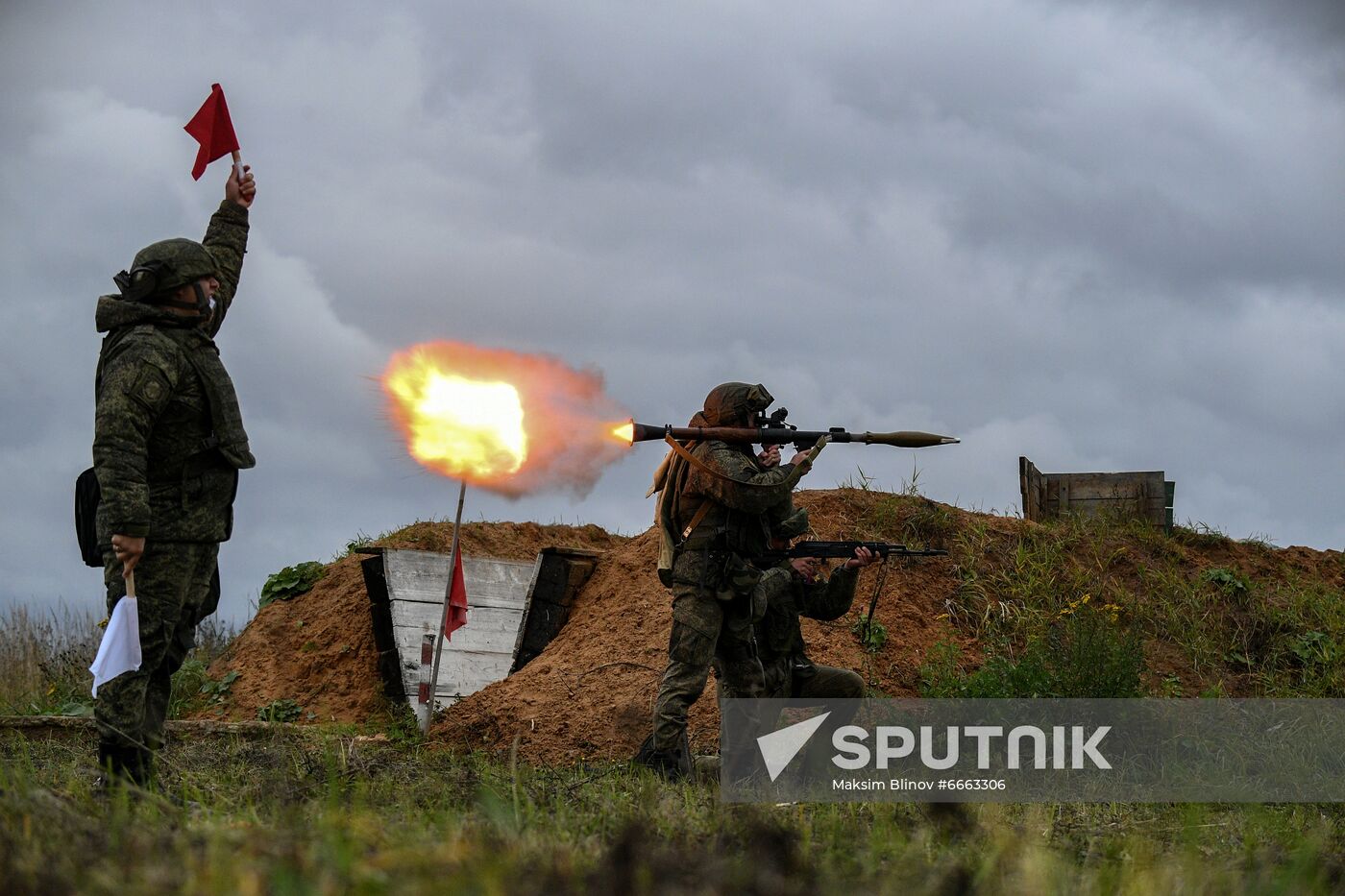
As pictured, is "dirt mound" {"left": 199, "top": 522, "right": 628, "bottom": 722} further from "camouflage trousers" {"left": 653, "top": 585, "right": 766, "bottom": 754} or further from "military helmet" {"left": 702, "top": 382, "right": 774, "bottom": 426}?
"military helmet" {"left": 702, "top": 382, "right": 774, "bottom": 426}

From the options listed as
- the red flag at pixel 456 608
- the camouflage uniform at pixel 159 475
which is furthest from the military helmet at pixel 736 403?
the red flag at pixel 456 608

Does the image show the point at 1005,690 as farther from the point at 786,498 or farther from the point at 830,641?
the point at 786,498

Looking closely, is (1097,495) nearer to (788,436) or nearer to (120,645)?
(788,436)

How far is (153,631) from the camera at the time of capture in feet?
21.5

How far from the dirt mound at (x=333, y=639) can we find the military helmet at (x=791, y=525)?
18.5 feet

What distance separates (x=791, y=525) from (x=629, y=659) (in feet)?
11.2

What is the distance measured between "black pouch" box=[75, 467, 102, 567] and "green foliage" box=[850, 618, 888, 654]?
21.3ft

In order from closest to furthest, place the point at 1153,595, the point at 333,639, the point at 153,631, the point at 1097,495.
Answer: the point at 153,631, the point at 1153,595, the point at 333,639, the point at 1097,495

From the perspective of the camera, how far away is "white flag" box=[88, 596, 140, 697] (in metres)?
6.28

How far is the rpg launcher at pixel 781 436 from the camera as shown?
8.11 metres

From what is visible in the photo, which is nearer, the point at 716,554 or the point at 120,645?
the point at 120,645

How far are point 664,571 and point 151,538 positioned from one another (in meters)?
3.25

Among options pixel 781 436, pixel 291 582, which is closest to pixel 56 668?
pixel 291 582

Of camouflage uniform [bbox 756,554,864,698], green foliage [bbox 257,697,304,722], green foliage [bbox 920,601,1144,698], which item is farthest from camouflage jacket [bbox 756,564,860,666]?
green foliage [bbox 257,697,304,722]
